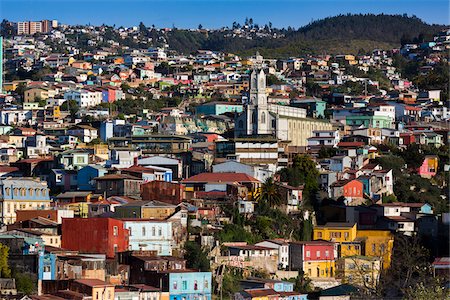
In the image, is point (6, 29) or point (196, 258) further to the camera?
point (6, 29)

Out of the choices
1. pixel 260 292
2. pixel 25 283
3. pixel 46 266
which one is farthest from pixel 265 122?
pixel 25 283

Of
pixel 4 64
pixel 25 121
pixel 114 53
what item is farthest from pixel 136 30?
pixel 25 121

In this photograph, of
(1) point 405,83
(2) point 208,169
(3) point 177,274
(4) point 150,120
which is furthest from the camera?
(1) point 405,83

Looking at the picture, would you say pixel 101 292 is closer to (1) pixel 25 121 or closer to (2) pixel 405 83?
(1) pixel 25 121

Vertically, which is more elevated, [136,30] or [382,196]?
[136,30]

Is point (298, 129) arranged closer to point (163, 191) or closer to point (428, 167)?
point (428, 167)

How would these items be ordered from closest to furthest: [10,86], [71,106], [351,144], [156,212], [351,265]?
[156,212]
[351,265]
[351,144]
[71,106]
[10,86]
